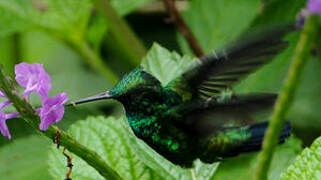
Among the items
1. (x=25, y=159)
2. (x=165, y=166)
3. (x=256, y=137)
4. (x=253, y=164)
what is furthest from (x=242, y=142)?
(x=25, y=159)

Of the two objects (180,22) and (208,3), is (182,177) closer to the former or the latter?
(180,22)

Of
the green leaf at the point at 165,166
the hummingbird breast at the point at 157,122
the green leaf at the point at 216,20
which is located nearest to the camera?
the hummingbird breast at the point at 157,122

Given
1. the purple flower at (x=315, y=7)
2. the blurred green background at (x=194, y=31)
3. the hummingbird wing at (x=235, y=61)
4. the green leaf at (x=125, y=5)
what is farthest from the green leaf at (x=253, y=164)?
the purple flower at (x=315, y=7)

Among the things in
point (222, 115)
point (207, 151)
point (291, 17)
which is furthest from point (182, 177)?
point (291, 17)

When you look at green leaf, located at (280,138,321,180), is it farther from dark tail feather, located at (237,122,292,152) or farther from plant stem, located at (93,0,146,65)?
plant stem, located at (93,0,146,65)

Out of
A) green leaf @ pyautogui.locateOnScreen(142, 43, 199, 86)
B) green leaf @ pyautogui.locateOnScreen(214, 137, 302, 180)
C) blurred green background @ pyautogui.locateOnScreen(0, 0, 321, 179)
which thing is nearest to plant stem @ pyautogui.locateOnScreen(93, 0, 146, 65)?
blurred green background @ pyautogui.locateOnScreen(0, 0, 321, 179)

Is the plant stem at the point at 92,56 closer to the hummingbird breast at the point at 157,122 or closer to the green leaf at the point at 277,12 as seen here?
the green leaf at the point at 277,12
